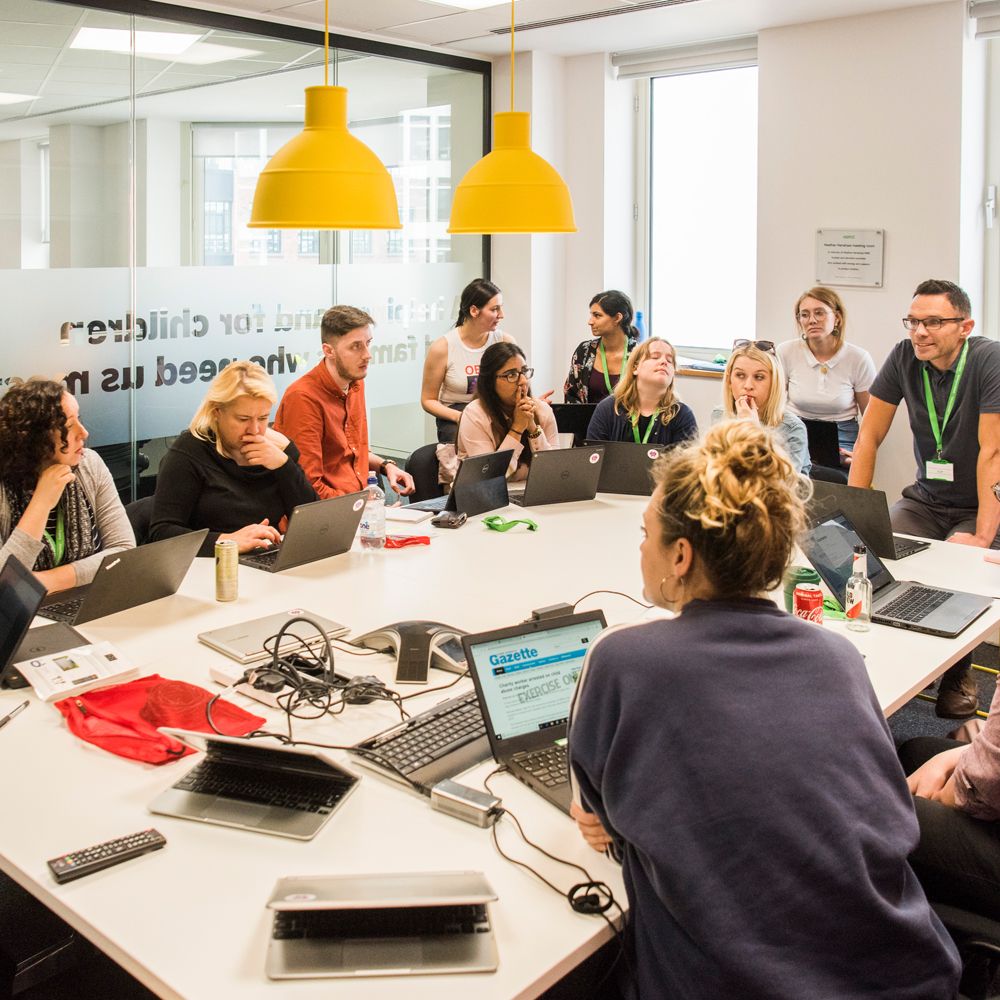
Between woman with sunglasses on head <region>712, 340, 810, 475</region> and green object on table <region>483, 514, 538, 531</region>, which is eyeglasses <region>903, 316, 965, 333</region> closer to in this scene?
woman with sunglasses on head <region>712, 340, 810, 475</region>

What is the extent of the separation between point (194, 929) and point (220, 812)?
325mm

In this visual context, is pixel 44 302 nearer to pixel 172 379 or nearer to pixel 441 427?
pixel 172 379

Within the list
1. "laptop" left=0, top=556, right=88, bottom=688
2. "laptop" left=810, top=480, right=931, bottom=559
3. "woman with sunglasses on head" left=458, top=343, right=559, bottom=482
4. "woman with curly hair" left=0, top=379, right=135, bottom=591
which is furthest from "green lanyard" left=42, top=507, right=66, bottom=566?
"laptop" left=810, top=480, right=931, bottom=559

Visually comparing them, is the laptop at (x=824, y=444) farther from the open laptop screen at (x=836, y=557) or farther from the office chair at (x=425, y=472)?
the open laptop screen at (x=836, y=557)

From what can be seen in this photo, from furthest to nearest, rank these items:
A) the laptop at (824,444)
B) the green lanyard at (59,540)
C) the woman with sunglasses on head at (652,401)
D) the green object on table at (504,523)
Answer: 1. the laptop at (824,444)
2. the woman with sunglasses on head at (652,401)
3. the green object on table at (504,523)
4. the green lanyard at (59,540)

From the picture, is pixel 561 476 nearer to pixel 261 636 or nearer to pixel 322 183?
pixel 322 183

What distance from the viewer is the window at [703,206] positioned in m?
6.85

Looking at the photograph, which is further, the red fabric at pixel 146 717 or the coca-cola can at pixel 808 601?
the coca-cola can at pixel 808 601

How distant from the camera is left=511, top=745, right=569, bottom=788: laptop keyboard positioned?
208cm

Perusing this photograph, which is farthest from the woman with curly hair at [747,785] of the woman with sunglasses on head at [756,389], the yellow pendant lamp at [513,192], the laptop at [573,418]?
the laptop at [573,418]

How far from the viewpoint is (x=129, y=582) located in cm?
297

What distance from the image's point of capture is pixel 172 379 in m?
5.60

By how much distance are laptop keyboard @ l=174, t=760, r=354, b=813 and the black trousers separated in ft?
3.54

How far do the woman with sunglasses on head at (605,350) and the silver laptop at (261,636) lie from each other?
11.0ft
